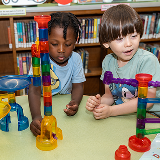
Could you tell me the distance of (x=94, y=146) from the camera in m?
0.77

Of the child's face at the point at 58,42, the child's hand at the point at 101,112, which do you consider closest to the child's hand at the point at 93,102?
the child's hand at the point at 101,112

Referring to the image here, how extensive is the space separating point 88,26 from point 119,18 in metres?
1.47

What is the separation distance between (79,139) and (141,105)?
269 mm

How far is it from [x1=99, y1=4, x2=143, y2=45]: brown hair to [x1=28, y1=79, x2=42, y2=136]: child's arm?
1.37 ft

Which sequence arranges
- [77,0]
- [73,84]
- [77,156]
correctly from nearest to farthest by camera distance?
[77,156] < [73,84] < [77,0]

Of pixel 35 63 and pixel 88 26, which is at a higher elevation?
pixel 35 63

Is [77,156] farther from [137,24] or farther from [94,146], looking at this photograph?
[137,24]

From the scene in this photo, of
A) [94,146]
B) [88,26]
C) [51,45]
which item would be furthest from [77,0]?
[94,146]

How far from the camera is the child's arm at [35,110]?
2.70ft

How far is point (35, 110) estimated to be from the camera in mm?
956

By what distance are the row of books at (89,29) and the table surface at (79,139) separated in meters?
1.50

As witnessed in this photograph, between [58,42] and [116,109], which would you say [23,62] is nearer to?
[58,42]

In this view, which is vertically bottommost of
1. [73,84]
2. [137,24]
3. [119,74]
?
[73,84]

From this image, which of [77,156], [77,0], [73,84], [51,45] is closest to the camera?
[77,156]
